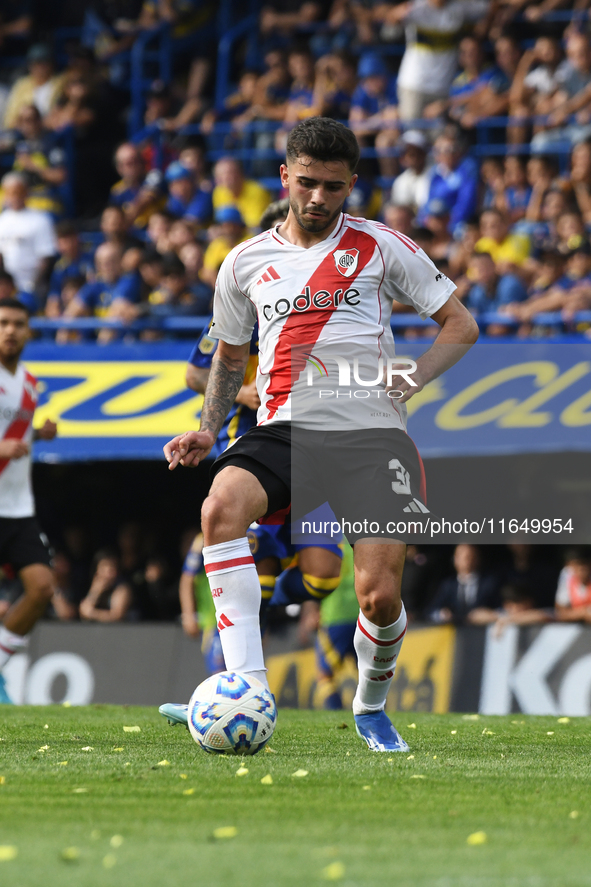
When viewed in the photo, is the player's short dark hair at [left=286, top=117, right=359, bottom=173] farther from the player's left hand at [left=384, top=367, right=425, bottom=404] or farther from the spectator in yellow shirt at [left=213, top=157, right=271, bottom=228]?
the spectator in yellow shirt at [left=213, top=157, right=271, bottom=228]

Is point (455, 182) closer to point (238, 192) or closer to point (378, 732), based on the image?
point (238, 192)

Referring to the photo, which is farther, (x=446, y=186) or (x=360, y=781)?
(x=446, y=186)

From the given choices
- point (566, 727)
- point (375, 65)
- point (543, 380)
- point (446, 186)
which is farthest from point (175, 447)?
point (375, 65)

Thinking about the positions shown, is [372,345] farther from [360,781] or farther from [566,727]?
[566,727]

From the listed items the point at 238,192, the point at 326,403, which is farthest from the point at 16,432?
the point at 238,192

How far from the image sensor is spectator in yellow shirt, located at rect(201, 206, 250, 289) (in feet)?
43.5

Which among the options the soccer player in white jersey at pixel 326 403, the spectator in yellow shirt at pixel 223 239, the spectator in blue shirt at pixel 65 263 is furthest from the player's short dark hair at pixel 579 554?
the soccer player in white jersey at pixel 326 403

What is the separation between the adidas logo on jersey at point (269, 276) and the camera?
5391 mm

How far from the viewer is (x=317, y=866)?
3062 mm

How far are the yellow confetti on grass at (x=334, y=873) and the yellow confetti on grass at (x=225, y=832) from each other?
0.46m

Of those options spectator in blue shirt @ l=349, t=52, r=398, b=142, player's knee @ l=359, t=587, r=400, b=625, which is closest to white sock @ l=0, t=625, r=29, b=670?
player's knee @ l=359, t=587, r=400, b=625

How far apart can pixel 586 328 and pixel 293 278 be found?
23.5 feet

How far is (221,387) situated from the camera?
5.60 metres

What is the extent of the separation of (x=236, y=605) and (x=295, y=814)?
1.46 metres
